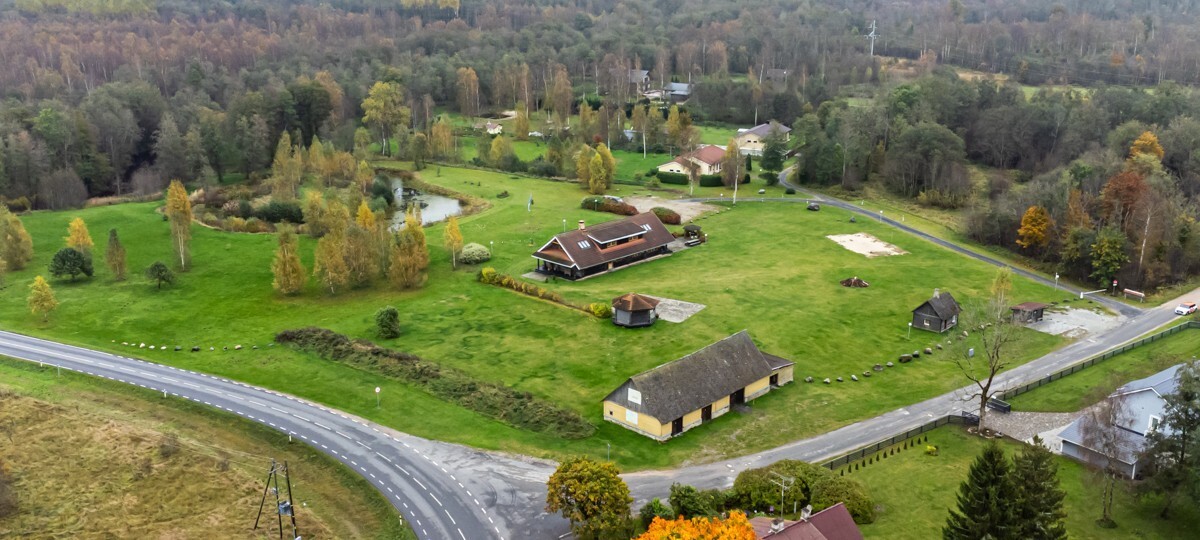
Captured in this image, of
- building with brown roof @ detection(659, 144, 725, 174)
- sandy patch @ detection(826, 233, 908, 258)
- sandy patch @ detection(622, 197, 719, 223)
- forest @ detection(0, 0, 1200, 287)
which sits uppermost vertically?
forest @ detection(0, 0, 1200, 287)

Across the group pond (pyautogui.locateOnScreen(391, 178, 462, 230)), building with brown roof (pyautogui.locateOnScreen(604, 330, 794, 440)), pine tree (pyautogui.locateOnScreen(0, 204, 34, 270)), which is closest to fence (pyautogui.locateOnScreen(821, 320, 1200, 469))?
building with brown roof (pyautogui.locateOnScreen(604, 330, 794, 440))

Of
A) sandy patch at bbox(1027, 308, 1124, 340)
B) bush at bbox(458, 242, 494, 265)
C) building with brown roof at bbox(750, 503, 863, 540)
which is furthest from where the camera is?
bush at bbox(458, 242, 494, 265)

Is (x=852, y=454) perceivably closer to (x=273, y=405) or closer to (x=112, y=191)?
(x=273, y=405)

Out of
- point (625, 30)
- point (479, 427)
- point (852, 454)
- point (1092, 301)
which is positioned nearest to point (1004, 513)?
point (852, 454)

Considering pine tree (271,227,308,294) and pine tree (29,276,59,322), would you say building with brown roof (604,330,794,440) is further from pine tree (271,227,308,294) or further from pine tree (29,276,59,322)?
pine tree (29,276,59,322)

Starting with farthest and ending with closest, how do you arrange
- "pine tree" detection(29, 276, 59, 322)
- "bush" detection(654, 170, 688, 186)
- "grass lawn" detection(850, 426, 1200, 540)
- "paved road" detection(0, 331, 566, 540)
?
"bush" detection(654, 170, 688, 186)
"pine tree" detection(29, 276, 59, 322)
"paved road" detection(0, 331, 566, 540)
"grass lawn" detection(850, 426, 1200, 540)

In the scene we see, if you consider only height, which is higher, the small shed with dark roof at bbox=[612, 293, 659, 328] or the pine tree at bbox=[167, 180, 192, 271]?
the pine tree at bbox=[167, 180, 192, 271]
